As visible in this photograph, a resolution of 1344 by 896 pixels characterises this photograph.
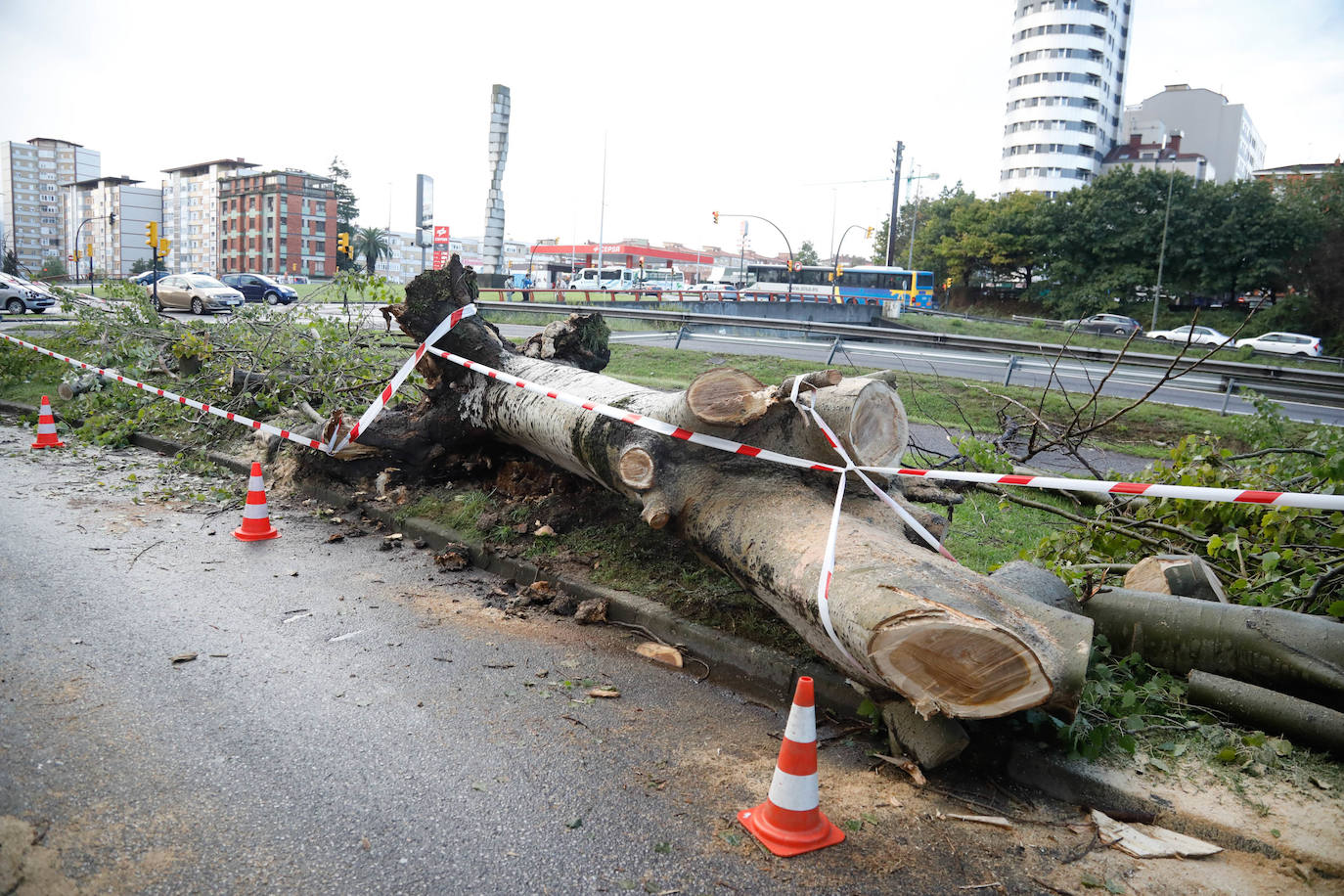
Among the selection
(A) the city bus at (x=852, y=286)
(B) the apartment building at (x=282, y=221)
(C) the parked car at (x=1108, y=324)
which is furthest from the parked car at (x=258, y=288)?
(B) the apartment building at (x=282, y=221)

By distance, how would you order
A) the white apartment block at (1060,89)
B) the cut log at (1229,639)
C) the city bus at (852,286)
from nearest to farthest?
1. the cut log at (1229,639)
2. the city bus at (852,286)
3. the white apartment block at (1060,89)

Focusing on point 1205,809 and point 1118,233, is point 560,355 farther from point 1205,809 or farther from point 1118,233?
point 1118,233

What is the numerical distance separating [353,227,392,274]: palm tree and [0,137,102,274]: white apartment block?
3453 cm

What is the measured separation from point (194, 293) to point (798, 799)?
30.9 m

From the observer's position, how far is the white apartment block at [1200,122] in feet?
293

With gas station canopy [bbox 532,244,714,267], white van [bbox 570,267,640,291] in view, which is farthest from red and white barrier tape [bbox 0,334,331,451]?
gas station canopy [bbox 532,244,714,267]

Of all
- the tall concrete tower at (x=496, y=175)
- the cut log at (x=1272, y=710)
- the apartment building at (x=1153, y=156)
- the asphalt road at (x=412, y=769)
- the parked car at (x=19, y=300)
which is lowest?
the asphalt road at (x=412, y=769)

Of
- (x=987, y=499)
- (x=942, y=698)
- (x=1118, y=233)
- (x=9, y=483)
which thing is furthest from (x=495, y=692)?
(x=1118, y=233)

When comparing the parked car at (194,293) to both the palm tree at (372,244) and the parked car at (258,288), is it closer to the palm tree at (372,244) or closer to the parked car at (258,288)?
the parked car at (258,288)

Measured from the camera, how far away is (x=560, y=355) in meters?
6.42

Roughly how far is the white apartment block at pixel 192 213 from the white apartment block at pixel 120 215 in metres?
5.03

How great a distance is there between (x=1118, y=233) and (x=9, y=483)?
57.8m

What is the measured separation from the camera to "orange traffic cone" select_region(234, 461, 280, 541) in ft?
19.2

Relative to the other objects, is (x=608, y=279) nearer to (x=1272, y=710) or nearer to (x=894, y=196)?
(x=894, y=196)
